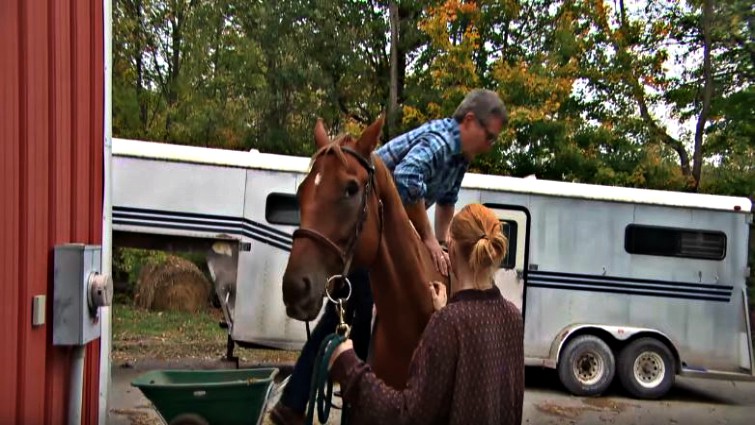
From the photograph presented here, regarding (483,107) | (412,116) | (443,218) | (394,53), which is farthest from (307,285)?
(394,53)

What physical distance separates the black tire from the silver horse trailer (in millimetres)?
19

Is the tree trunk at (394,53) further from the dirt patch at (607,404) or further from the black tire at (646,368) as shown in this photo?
the dirt patch at (607,404)

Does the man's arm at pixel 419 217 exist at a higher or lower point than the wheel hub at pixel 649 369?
higher

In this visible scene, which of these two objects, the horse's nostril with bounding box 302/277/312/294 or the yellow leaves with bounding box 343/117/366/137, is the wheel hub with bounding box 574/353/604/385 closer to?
the yellow leaves with bounding box 343/117/366/137

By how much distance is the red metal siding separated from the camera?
262 cm

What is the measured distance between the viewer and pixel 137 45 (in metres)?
19.0

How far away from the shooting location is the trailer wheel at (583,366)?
10.1 m

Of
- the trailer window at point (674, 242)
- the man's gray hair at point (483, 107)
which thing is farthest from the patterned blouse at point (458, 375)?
the trailer window at point (674, 242)

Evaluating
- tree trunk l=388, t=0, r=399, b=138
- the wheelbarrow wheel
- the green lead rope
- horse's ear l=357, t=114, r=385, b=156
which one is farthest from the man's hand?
tree trunk l=388, t=0, r=399, b=138

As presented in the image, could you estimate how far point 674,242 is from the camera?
1052 centimetres

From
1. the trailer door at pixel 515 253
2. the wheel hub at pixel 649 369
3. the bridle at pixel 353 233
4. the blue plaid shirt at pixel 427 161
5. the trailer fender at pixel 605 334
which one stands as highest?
the blue plaid shirt at pixel 427 161

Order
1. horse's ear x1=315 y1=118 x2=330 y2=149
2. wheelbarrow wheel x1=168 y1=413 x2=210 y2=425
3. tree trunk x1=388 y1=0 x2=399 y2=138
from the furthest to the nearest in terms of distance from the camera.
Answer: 1. tree trunk x1=388 y1=0 x2=399 y2=138
2. wheelbarrow wheel x1=168 y1=413 x2=210 y2=425
3. horse's ear x1=315 y1=118 x2=330 y2=149

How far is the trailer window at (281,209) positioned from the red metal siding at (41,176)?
5940 mm

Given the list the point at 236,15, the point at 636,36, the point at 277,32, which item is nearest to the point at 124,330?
the point at 277,32
